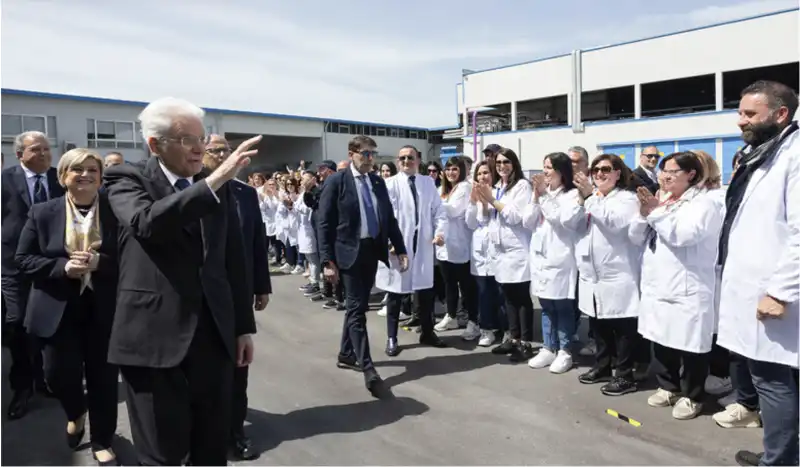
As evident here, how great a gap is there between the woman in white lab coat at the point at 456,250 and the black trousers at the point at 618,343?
1767mm

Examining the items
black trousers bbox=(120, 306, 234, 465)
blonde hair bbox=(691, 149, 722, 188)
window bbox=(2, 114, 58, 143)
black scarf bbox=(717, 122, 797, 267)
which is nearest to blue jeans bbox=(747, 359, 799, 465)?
black scarf bbox=(717, 122, 797, 267)

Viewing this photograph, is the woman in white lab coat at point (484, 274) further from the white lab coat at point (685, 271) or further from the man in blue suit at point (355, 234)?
the white lab coat at point (685, 271)

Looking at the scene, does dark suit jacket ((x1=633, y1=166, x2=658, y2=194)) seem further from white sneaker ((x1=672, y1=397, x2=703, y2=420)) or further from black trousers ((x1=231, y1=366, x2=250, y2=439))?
black trousers ((x1=231, y1=366, x2=250, y2=439))

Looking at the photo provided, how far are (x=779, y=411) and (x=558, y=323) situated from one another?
8.22 ft

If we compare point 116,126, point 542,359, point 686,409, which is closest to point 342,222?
point 542,359

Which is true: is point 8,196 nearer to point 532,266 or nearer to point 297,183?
point 532,266

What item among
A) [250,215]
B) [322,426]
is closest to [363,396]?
[322,426]

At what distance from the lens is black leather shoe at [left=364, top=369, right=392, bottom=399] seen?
4887 millimetres

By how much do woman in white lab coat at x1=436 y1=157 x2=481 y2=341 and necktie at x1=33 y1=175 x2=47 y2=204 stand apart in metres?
3.99

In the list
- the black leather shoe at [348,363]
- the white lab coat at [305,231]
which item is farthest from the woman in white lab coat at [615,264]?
the white lab coat at [305,231]

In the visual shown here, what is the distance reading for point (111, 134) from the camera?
2833 cm

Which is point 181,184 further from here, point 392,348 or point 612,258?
point 392,348

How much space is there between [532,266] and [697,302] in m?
1.73

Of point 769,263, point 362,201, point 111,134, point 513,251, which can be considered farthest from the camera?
point 111,134
